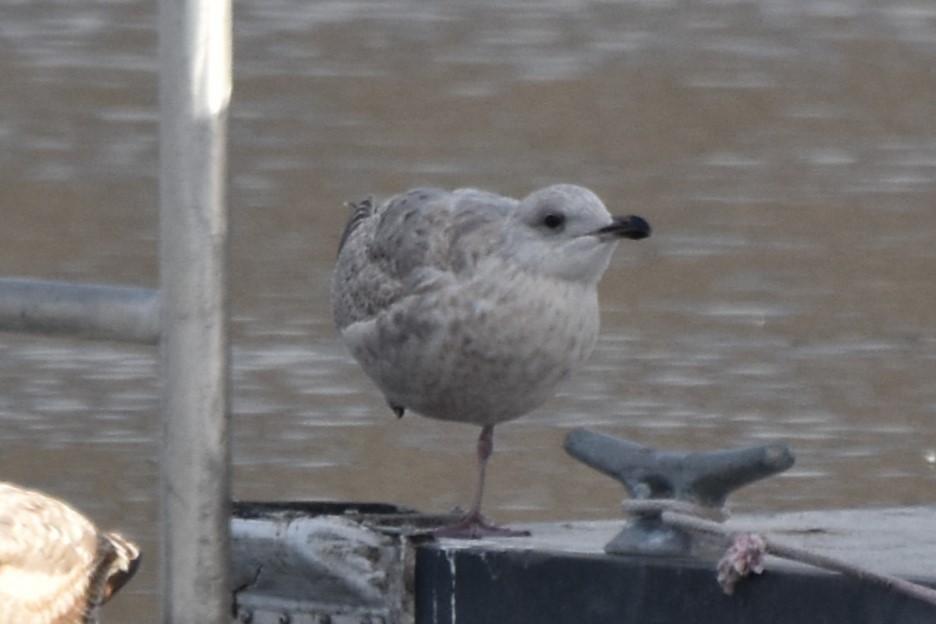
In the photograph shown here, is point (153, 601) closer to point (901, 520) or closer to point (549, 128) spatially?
point (901, 520)

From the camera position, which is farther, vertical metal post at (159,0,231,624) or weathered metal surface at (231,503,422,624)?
weathered metal surface at (231,503,422,624)

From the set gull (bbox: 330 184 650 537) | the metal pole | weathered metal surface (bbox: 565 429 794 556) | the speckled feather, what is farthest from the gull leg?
the metal pole

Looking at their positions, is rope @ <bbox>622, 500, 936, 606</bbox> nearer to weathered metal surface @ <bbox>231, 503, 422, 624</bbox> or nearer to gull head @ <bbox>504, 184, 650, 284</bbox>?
weathered metal surface @ <bbox>231, 503, 422, 624</bbox>

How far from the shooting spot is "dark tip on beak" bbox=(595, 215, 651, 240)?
12.4ft

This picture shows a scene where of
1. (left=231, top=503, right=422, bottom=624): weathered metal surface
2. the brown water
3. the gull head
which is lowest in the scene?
the brown water

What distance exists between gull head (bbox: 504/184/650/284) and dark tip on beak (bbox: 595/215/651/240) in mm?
25

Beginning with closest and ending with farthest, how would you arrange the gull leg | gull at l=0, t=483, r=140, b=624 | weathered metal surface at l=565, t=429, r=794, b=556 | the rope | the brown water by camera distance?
1. the rope
2. weathered metal surface at l=565, t=429, r=794, b=556
3. gull at l=0, t=483, r=140, b=624
4. the gull leg
5. the brown water

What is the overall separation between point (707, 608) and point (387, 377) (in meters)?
1.08

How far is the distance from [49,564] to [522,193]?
163 inches

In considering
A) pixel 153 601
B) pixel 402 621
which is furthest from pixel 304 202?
pixel 402 621

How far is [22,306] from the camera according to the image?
333 cm

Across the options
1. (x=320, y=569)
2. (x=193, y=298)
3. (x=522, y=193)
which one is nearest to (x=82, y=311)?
(x=193, y=298)

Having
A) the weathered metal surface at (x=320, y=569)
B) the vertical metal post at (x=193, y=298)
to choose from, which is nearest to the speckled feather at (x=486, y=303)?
the weathered metal surface at (x=320, y=569)

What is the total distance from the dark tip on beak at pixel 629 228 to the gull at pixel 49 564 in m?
0.92
